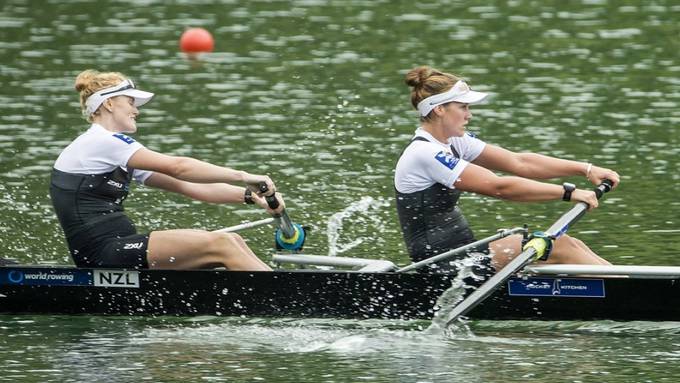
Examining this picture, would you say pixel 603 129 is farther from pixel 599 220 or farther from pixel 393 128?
pixel 599 220

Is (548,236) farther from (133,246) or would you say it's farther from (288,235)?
(133,246)

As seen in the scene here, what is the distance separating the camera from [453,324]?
38.8 feet

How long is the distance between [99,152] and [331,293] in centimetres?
201

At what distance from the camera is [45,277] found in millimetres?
12477

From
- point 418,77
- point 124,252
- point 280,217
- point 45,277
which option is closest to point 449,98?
point 418,77

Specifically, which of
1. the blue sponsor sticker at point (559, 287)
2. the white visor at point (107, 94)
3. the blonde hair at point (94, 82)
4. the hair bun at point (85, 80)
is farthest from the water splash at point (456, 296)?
the hair bun at point (85, 80)

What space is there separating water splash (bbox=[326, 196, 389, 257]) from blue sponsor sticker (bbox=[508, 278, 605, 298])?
3072 mm

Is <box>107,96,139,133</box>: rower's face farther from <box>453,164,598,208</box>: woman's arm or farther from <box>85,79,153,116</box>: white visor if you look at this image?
<box>453,164,598,208</box>: woman's arm

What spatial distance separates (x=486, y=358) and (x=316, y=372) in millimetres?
1178

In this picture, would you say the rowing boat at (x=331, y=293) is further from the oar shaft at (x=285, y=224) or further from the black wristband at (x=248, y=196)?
the black wristband at (x=248, y=196)

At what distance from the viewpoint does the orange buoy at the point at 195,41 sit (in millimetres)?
25719

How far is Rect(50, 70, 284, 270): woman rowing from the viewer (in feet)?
39.9

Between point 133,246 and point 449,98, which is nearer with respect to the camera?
point 449,98

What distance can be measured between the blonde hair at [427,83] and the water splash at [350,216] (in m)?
2.84
